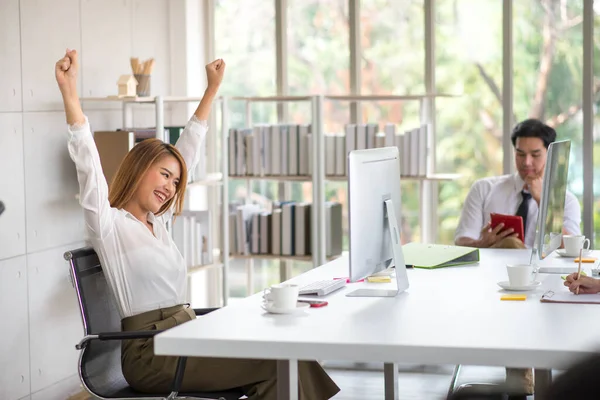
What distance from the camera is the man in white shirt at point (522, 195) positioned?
4152mm

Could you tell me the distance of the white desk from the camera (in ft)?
5.68

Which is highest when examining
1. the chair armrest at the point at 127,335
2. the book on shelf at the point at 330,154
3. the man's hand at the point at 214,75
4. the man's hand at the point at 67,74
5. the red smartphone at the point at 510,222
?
the man's hand at the point at 214,75

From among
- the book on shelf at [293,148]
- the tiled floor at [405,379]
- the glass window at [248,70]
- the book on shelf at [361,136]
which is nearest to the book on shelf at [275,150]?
the book on shelf at [293,148]

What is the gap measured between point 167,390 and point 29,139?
72.4 inches

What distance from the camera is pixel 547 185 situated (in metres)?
2.54

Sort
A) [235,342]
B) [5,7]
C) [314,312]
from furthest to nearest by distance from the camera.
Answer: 1. [5,7]
2. [314,312]
3. [235,342]

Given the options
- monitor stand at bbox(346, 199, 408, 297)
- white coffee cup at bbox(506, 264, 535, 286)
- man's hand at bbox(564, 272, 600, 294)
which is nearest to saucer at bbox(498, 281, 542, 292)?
white coffee cup at bbox(506, 264, 535, 286)

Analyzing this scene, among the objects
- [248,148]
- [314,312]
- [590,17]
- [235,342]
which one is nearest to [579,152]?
[590,17]

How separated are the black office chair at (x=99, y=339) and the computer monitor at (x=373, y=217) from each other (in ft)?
1.73

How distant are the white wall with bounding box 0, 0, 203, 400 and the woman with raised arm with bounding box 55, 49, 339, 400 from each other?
117cm

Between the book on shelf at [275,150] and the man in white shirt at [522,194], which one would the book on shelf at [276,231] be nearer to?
the book on shelf at [275,150]

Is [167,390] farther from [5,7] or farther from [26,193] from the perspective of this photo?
[5,7]

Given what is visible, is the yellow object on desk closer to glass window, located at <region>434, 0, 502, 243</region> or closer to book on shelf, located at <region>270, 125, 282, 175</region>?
book on shelf, located at <region>270, 125, 282, 175</region>

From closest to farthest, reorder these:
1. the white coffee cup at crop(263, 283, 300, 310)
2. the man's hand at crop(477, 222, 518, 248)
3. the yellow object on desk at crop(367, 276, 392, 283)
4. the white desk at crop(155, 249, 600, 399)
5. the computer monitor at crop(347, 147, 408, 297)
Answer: the white desk at crop(155, 249, 600, 399) → the white coffee cup at crop(263, 283, 300, 310) → the computer monitor at crop(347, 147, 408, 297) → the yellow object on desk at crop(367, 276, 392, 283) → the man's hand at crop(477, 222, 518, 248)
